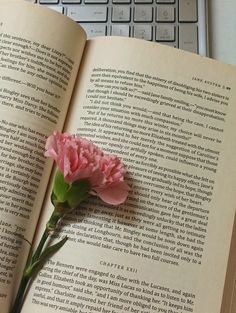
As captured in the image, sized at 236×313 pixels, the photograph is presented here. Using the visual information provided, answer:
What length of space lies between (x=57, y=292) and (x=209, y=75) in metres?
0.23

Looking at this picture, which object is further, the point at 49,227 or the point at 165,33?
the point at 165,33

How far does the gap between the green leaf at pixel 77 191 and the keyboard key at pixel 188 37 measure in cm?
25

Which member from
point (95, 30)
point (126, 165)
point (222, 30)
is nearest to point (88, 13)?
point (95, 30)

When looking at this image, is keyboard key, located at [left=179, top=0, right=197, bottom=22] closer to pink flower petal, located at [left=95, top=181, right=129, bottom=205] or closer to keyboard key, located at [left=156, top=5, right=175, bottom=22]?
keyboard key, located at [left=156, top=5, right=175, bottom=22]

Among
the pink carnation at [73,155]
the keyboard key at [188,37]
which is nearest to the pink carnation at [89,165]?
the pink carnation at [73,155]

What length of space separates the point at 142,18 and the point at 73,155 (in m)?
0.28

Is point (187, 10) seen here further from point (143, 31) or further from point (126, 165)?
point (126, 165)

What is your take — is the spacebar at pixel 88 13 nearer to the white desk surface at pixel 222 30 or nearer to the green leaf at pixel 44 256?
the white desk surface at pixel 222 30

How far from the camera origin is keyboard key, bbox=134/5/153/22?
653 mm

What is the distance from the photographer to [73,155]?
43 cm

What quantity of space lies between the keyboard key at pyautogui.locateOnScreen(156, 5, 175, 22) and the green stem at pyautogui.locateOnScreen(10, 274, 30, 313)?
1.13 feet

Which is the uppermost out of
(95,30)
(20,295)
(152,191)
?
(95,30)

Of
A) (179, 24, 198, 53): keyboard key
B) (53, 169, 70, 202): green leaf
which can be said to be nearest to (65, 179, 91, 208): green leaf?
(53, 169, 70, 202): green leaf

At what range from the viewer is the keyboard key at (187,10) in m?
0.64
